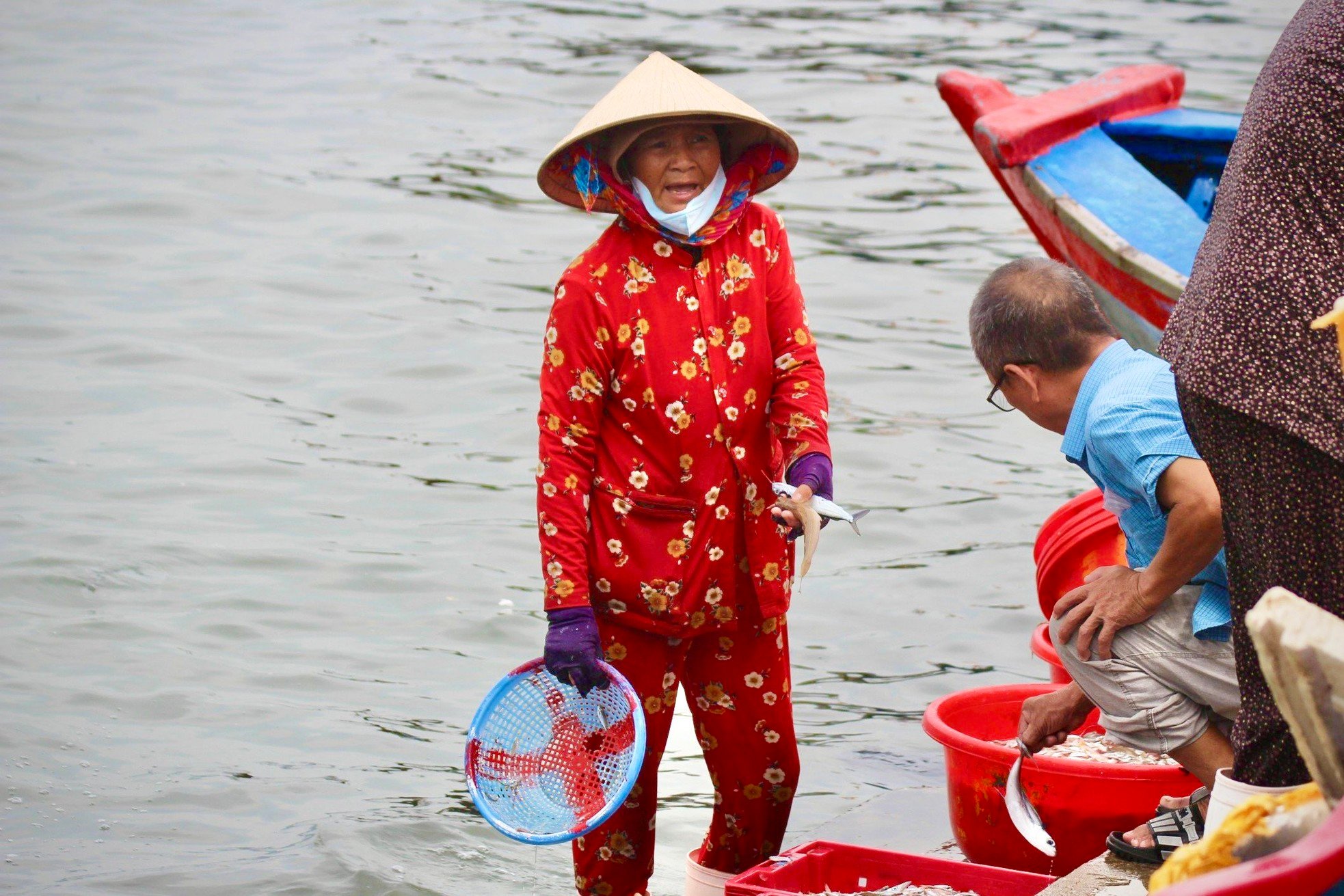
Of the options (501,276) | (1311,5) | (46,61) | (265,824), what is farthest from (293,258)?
(1311,5)

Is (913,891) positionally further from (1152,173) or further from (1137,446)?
(1152,173)

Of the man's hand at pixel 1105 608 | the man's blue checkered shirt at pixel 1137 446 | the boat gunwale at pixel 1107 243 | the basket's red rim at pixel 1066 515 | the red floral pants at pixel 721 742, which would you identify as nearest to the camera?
the man's blue checkered shirt at pixel 1137 446

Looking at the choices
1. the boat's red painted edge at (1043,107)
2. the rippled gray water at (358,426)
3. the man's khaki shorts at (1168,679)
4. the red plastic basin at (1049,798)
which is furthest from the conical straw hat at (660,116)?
the boat's red painted edge at (1043,107)

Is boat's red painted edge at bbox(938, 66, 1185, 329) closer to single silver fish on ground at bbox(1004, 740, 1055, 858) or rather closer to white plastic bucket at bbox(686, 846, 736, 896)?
single silver fish on ground at bbox(1004, 740, 1055, 858)

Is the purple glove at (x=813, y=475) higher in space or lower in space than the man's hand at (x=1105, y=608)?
higher

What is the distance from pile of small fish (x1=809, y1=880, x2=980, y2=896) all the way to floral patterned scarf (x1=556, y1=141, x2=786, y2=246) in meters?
1.38

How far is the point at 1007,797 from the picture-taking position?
3340 millimetres

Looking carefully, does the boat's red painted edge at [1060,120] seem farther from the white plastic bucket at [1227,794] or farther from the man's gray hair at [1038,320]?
the white plastic bucket at [1227,794]

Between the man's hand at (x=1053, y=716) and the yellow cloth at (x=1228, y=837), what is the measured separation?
1.35 m

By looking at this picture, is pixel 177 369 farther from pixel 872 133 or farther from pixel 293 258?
pixel 872 133

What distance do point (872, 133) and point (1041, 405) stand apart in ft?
37.5

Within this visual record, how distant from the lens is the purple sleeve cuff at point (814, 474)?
3432mm

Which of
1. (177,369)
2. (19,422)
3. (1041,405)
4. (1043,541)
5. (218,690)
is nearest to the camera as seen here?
(1041,405)

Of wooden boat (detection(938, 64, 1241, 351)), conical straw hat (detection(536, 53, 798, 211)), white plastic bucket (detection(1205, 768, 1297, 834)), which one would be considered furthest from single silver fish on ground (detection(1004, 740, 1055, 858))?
wooden boat (detection(938, 64, 1241, 351))
